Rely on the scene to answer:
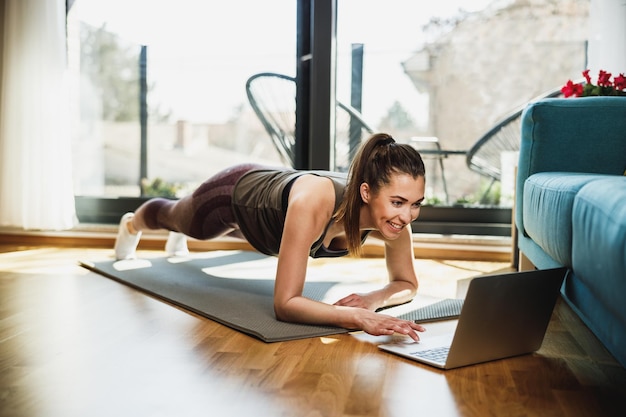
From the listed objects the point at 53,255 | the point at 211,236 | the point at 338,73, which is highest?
the point at 338,73

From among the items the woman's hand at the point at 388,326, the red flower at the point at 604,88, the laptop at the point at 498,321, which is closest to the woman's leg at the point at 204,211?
the woman's hand at the point at 388,326

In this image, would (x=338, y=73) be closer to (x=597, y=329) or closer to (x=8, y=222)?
(x=8, y=222)

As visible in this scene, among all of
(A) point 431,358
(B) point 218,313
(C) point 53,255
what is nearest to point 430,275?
(B) point 218,313

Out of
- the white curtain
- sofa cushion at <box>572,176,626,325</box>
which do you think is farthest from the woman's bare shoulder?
the white curtain

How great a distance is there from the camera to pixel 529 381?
5.32ft

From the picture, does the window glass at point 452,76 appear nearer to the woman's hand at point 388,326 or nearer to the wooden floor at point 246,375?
the wooden floor at point 246,375

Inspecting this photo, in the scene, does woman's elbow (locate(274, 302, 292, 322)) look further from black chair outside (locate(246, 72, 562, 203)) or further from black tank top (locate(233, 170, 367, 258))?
black chair outside (locate(246, 72, 562, 203))

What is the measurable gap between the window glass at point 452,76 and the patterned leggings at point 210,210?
1.50 m

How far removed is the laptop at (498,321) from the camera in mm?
1587

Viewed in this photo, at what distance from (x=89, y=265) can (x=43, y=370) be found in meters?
1.58

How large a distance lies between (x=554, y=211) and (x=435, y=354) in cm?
49

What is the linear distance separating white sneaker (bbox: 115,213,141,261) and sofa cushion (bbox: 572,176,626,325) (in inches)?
84.0

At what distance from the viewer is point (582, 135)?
2.62 m

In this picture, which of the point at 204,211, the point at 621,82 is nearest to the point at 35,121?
the point at 204,211
